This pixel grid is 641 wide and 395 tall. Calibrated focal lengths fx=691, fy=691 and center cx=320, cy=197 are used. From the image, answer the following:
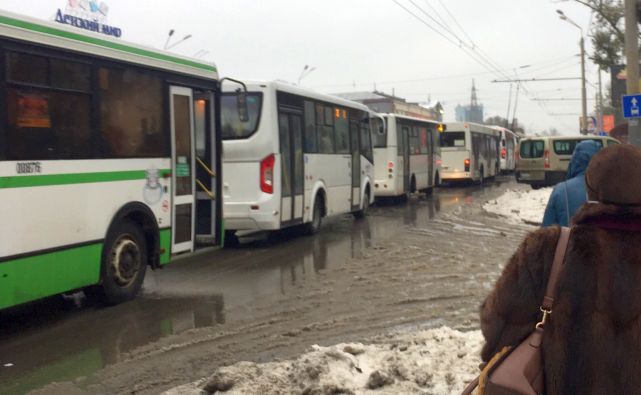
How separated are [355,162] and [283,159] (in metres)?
4.58

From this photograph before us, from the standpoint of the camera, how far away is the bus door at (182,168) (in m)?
8.84

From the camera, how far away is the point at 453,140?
105 feet

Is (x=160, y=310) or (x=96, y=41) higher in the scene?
(x=96, y=41)

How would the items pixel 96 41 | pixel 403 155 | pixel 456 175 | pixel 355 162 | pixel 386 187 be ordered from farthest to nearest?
1. pixel 456 175
2. pixel 403 155
3. pixel 386 187
4. pixel 355 162
5. pixel 96 41

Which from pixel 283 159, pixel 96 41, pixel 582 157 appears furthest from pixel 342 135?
pixel 582 157

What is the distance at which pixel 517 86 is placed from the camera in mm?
48281

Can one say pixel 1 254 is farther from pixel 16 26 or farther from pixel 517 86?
pixel 517 86

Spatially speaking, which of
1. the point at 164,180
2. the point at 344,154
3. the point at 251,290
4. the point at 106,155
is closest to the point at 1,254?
the point at 106,155

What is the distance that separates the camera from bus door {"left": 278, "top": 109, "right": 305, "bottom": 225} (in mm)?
12836

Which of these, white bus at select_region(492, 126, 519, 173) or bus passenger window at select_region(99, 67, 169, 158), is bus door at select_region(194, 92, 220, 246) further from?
white bus at select_region(492, 126, 519, 173)

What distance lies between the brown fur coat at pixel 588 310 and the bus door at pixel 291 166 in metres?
10.4

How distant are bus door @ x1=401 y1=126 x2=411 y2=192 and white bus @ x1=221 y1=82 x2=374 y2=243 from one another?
7.23m

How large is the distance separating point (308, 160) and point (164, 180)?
5.78 metres

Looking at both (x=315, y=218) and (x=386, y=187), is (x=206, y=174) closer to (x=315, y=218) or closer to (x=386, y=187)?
(x=315, y=218)
